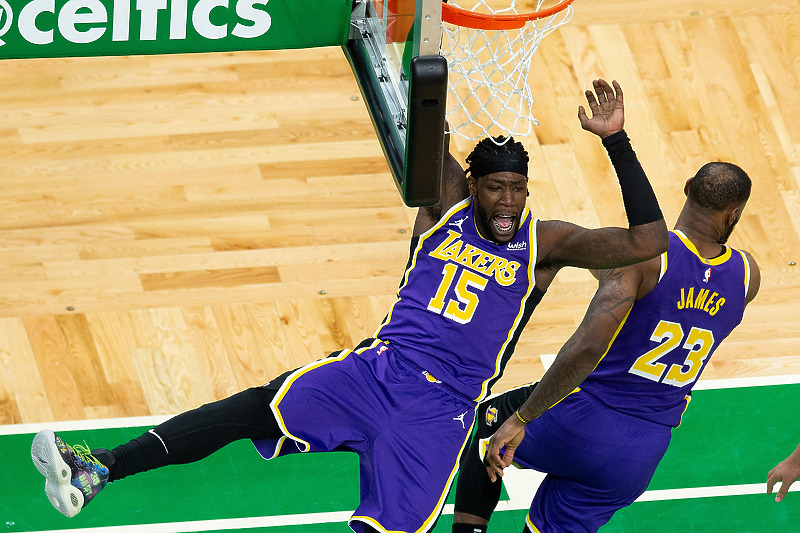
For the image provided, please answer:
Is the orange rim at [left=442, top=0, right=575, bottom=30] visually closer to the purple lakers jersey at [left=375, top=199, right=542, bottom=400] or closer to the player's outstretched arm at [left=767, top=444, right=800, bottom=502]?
the purple lakers jersey at [left=375, top=199, right=542, bottom=400]

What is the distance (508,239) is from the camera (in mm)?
5625

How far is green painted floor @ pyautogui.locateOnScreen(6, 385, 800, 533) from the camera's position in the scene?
6355mm

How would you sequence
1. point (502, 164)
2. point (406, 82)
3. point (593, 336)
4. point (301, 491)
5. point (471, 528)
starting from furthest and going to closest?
point (301, 491)
point (471, 528)
point (502, 164)
point (593, 336)
point (406, 82)

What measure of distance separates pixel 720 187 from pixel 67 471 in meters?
2.68

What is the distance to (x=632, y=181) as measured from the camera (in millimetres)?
5109

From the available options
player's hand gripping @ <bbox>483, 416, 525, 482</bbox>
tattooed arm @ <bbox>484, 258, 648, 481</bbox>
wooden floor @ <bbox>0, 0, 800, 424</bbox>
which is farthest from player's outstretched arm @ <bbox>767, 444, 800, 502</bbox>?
wooden floor @ <bbox>0, 0, 800, 424</bbox>

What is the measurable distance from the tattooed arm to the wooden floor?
6.23 ft

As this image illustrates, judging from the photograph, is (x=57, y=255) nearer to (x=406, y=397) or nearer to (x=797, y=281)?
(x=406, y=397)

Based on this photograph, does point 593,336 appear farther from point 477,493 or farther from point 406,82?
point 406,82

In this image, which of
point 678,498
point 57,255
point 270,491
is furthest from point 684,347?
point 57,255

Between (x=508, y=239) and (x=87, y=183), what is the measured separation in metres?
3.54

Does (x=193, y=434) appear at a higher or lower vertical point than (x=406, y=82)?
lower

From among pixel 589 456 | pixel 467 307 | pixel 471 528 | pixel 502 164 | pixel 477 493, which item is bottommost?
pixel 471 528

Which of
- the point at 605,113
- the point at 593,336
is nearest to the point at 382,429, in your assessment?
the point at 593,336
